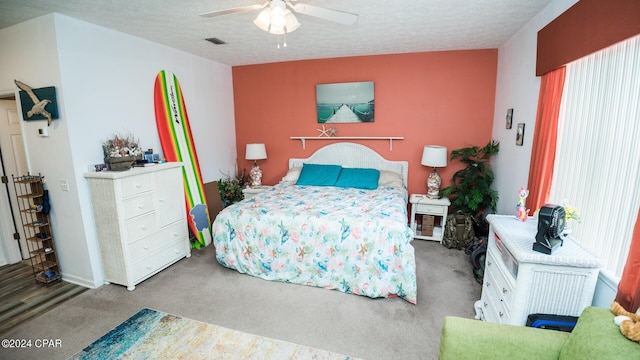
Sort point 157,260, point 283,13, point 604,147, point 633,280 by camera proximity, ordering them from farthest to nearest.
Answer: point 157,260
point 283,13
point 604,147
point 633,280

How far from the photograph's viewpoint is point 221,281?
9.51 feet

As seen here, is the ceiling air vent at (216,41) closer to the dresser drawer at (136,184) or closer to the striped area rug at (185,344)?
the dresser drawer at (136,184)

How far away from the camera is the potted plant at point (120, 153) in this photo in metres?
2.77

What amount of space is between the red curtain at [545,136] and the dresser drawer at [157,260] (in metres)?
3.61

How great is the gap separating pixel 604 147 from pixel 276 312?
260 centimetres

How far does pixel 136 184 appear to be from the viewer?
9.18 feet

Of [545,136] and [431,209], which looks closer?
[545,136]

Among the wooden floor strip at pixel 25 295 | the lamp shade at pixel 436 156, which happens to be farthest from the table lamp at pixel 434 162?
the wooden floor strip at pixel 25 295

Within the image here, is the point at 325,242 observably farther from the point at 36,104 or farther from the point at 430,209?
the point at 36,104

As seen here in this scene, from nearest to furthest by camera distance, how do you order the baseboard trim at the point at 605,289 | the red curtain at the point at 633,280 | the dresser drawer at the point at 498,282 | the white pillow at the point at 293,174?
the red curtain at the point at 633,280 < the baseboard trim at the point at 605,289 < the dresser drawer at the point at 498,282 < the white pillow at the point at 293,174

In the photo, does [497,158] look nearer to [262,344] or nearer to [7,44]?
[262,344]

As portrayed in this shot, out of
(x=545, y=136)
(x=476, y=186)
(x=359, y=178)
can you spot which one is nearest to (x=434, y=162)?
(x=476, y=186)

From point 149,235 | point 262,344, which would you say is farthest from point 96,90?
point 262,344

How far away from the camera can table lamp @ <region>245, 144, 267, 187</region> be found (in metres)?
4.50
